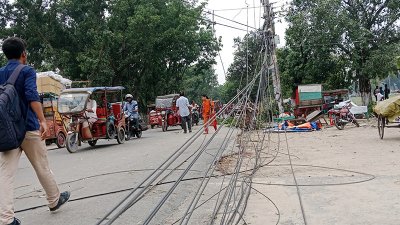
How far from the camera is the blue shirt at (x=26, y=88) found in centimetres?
432

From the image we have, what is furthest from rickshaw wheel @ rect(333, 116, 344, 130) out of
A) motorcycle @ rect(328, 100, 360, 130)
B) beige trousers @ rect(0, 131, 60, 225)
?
beige trousers @ rect(0, 131, 60, 225)

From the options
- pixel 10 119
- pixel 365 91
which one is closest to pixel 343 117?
pixel 365 91

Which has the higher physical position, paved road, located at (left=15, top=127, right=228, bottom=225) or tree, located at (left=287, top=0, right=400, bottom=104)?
tree, located at (left=287, top=0, right=400, bottom=104)

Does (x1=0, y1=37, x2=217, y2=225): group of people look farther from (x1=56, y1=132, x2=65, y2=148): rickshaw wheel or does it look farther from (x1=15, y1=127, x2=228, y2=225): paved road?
(x1=56, y1=132, x2=65, y2=148): rickshaw wheel

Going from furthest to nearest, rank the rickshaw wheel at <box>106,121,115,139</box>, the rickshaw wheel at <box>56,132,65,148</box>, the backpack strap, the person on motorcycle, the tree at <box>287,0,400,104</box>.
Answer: the tree at <box>287,0,400,104</box> → the person on motorcycle → the rickshaw wheel at <box>56,132,65,148</box> → the rickshaw wheel at <box>106,121,115,139</box> → the backpack strap

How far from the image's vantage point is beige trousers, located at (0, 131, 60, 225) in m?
3.93

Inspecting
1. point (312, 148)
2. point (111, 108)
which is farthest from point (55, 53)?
point (312, 148)

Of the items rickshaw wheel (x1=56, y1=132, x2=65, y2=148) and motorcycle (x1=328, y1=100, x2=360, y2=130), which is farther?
motorcycle (x1=328, y1=100, x2=360, y2=130)

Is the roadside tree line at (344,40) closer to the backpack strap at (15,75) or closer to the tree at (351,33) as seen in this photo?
the tree at (351,33)

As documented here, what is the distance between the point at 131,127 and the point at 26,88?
1189 cm

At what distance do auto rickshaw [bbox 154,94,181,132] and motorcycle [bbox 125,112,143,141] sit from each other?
429 cm

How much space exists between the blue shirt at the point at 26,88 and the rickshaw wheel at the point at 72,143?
25.3ft

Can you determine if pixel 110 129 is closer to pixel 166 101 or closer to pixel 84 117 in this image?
pixel 84 117

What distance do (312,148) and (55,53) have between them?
20351mm
